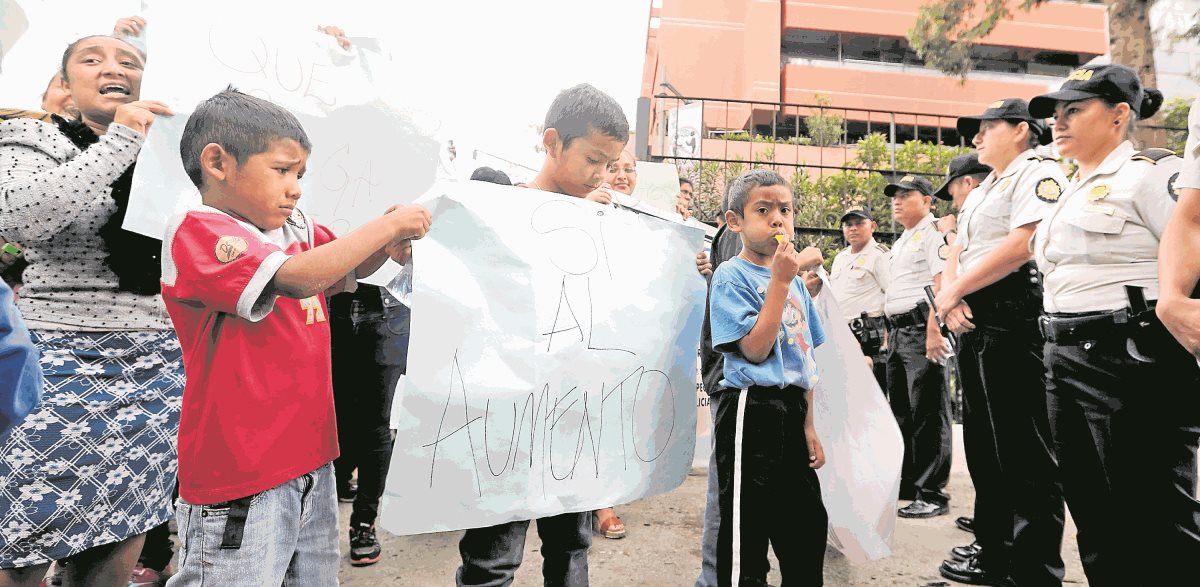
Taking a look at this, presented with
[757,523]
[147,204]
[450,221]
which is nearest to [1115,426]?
[757,523]

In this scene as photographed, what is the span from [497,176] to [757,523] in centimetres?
177

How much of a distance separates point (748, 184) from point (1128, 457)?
1314 millimetres

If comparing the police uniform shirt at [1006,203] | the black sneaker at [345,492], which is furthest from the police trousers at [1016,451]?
the black sneaker at [345,492]

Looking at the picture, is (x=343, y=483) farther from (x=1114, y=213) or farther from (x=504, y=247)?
(x=1114, y=213)

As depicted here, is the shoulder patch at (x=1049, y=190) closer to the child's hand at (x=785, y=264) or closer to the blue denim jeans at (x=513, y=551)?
the child's hand at (x=785, y=264)

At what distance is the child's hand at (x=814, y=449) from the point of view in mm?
1991

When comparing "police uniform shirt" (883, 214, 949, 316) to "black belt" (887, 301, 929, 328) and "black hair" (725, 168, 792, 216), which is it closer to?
"black belt" (887, 301, 929, 328)

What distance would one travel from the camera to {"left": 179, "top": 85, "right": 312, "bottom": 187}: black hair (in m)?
1.22

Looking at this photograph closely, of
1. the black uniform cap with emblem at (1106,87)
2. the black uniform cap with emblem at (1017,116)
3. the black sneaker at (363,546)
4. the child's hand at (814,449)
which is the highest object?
the black uniform cap with emblem at (1017,116)

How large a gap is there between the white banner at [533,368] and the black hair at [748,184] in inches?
16.1

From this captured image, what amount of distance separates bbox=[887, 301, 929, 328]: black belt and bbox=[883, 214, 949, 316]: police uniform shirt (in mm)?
30

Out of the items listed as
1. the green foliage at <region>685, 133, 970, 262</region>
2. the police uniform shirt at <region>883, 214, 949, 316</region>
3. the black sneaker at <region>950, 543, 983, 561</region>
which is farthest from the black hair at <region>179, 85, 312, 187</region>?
the green foliage at <region>685, 133, 970, 262</region>

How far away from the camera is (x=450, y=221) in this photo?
1.43 m

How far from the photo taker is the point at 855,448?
214cm
